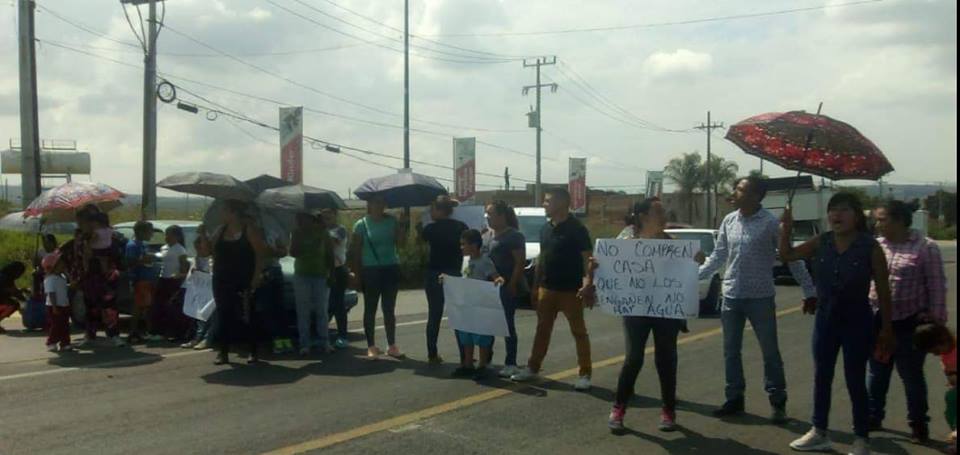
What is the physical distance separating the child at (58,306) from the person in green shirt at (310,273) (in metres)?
2.55

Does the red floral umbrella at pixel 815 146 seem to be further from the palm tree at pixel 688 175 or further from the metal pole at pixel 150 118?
the palm tree at pixel 688 175

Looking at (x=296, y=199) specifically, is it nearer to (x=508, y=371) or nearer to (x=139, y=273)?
(x=139, y=273)

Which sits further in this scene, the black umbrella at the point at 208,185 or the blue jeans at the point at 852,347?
the black umbrella at the point at 208,185

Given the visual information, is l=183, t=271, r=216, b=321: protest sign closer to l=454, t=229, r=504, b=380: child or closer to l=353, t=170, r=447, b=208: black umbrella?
l=353, t=170, r=447, b=208: black umbrella

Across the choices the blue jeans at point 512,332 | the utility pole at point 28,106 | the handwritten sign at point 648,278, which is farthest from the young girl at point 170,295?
the utility pole at point 28,106

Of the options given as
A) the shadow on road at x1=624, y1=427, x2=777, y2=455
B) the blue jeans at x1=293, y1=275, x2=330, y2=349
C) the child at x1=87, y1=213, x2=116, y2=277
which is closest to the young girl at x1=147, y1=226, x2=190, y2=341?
the child at x1=87, y1=213, x2=116, y2=277

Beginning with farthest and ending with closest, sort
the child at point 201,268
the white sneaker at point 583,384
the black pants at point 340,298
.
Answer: the black pants at point 340,298 → the child at point 201,268 → the white sneaker at point 583,384

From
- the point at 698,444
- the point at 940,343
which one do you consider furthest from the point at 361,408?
the point at 940,343

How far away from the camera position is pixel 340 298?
11508 mm

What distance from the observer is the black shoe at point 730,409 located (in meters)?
7.52

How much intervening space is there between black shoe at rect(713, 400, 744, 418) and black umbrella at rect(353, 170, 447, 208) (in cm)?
410

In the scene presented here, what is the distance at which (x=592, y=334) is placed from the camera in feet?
42.0

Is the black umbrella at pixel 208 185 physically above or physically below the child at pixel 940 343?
above

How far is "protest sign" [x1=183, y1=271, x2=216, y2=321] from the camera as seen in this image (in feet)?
35.3
